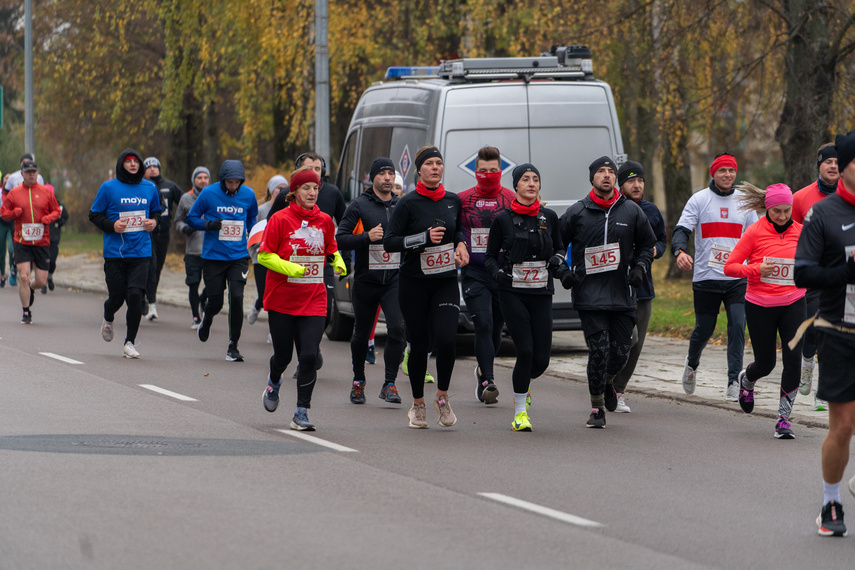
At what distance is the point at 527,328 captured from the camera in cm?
952

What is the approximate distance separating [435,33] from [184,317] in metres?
9.53

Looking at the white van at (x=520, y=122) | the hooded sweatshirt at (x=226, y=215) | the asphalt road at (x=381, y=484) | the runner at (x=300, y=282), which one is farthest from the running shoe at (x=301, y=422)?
the white van at (x=520, y=122)

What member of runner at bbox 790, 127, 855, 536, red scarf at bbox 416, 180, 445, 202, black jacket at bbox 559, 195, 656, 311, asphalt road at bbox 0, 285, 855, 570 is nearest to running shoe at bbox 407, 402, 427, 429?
asphalt road at bbox 0, 285, 855, 570

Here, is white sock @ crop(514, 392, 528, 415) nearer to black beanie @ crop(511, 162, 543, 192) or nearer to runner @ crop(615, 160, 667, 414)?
runner @ crop(615, 160, 667, 414)

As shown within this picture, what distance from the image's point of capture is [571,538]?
20.1 ft

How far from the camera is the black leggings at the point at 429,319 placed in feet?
30.8

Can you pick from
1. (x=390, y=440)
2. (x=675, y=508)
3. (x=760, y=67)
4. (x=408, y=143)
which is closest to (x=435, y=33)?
(x=760, y=67)

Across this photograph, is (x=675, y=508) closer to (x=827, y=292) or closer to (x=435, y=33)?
(x=827, y=292)

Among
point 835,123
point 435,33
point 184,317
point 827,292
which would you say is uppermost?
point 435,33

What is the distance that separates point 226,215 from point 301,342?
15.2ft

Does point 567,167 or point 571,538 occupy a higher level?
point 567,167

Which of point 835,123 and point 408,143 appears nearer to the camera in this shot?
point 408,143

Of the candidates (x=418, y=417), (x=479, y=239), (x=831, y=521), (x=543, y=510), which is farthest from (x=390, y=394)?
(x=831, y=521)

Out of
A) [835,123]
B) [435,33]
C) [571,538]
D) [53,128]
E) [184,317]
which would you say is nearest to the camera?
[571,538]
